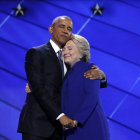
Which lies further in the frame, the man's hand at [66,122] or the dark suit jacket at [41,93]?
the dark suit jacket at [41,93]

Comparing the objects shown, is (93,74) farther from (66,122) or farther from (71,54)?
(66,122)


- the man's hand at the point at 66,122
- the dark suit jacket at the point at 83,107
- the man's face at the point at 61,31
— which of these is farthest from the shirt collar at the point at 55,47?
the man's hand at the point at 66,122

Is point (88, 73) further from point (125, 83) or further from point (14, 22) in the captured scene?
point (14, 22)

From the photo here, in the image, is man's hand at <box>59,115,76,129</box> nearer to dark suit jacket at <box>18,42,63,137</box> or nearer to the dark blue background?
dark suit jacket at <box>18,42,63,137</box>

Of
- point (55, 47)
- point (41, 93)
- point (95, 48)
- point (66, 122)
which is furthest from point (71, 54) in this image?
point (95, 48)

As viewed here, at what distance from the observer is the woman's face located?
2906mm

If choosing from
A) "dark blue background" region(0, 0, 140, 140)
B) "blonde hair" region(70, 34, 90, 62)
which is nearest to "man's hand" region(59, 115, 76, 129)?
"blonde hair" region(70, 34, 90, 62)

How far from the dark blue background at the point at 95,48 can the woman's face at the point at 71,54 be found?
1.61m

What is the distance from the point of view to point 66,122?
8.92 feet

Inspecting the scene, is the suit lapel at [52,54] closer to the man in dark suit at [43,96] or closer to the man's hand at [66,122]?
the man in dark suit at [43,96]

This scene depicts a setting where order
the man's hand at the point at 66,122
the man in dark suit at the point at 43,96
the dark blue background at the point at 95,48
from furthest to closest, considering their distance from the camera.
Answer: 1. the dark blue background at the point at 95,48
2. the man in dark suit at the point at 43,96
3. the man's hand at the point at 66,122

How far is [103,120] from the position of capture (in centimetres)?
275

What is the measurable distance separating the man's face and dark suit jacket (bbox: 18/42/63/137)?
0.15m

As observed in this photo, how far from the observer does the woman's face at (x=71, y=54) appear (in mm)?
2906
